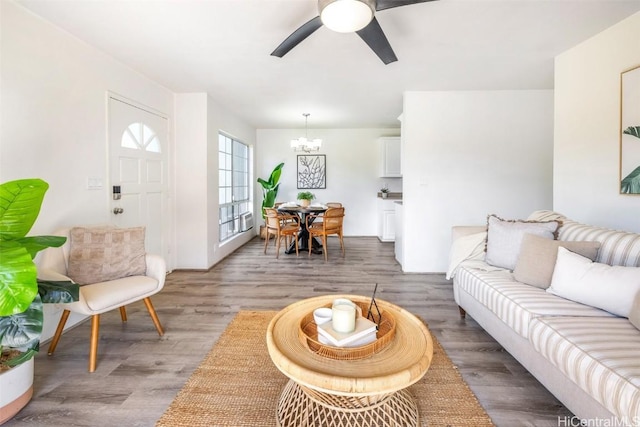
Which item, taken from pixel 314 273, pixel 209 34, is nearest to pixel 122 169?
pixel 209 34

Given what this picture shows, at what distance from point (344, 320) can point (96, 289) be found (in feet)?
5.72

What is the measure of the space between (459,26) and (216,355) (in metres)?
3.03

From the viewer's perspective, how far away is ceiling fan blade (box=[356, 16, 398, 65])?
180 centimetres

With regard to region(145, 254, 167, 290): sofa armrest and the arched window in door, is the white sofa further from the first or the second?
the arched window in door

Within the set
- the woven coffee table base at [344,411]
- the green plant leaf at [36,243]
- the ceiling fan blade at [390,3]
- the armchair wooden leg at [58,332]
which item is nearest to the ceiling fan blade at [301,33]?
the ceiling fan blade at [390,3]

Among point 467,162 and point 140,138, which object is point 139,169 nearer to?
point 140,138

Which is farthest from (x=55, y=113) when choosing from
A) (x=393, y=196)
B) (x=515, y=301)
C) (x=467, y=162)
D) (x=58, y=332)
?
(x=393, y=196)

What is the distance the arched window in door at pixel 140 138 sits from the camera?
3062 millimetres

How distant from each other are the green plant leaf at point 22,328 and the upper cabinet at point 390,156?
5824 millimetres

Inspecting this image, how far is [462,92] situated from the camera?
12.4 ft

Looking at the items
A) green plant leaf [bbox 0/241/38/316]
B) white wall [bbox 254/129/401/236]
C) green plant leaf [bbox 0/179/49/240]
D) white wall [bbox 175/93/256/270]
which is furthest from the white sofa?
white wall [bbox 254/129/401/236]

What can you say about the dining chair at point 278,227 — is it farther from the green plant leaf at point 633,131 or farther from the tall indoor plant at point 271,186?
the green plant leaf at point 633,131

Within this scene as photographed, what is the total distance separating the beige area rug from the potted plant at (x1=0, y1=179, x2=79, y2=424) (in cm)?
75

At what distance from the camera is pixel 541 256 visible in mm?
1972
